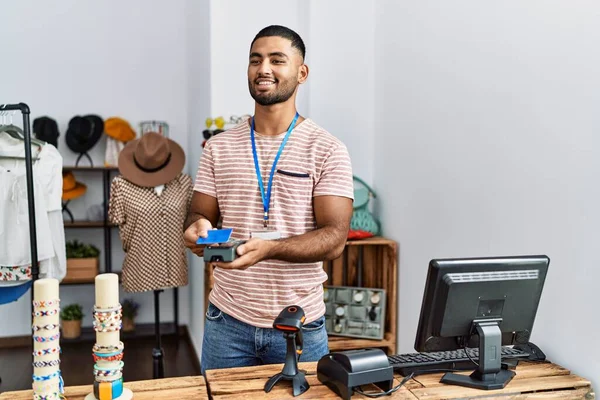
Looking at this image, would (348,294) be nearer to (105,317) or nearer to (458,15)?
(458,15)

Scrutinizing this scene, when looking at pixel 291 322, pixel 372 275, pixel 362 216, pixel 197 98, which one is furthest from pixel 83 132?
pixel 291 322

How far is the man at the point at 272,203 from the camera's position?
180cm

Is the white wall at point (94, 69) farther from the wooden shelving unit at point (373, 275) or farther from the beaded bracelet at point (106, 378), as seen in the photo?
the beaded bracelet at point (106, 378)

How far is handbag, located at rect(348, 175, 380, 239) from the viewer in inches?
129

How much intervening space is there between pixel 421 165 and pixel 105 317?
6.41 feet

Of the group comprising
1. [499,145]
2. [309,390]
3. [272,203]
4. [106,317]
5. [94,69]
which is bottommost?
[309,390]

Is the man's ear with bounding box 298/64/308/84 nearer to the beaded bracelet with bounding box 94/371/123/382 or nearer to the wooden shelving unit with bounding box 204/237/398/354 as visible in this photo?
the beaded bracelet with bounding box 94/371/123/382

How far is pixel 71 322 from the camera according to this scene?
472cm

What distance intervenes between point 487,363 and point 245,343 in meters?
0.73

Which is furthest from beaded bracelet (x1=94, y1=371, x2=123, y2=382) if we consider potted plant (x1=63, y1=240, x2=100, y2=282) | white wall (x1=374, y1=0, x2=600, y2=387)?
potted plant (x1=63, y1=240, x2=100, y2=282)

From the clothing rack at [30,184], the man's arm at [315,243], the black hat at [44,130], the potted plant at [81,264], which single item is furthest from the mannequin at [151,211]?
the man's arm at [315,243]

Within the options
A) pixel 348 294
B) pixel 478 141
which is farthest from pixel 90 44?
pixel 478 141

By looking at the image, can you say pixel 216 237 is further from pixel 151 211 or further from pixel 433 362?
pixel 151 211

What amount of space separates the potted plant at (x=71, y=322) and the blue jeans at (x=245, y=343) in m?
3.26
